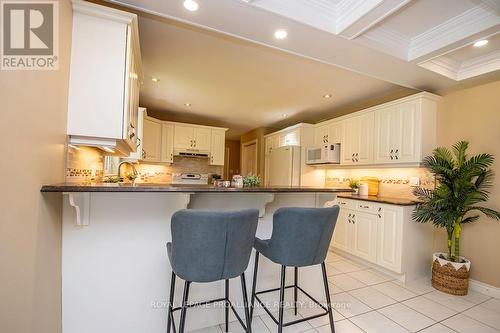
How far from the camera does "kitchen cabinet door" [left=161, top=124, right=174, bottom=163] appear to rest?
4766 millimetres

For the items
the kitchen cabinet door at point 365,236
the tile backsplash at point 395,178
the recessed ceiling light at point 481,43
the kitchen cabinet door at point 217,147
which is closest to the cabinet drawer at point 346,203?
the kitchen cabinet door at point 365,236

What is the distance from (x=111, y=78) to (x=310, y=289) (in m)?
2.36

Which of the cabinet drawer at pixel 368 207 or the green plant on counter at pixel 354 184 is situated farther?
the green plant on counter at pixel 354 184

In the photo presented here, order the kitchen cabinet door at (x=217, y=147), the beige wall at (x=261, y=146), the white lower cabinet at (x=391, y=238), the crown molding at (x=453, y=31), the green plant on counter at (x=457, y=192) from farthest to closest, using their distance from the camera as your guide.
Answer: the beige wall at (x=261, y=146) → the kitchen cabinet door at (x=217, y=147) → the white lower cabinet at (x=391, y=238) → the green plant on counter at (x=457, y=192) → the crown molding at (x=453, y=31)

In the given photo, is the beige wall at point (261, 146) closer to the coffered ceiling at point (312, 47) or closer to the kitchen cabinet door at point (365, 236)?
the coffered ceiling at point (312, 47)

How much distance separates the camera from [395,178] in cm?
335

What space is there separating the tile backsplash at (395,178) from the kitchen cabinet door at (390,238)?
24.8 inches

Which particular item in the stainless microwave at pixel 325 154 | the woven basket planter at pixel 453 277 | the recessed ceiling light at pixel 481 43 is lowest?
the woven basket planter at pixel 453 277

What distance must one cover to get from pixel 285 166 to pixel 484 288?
3173mm

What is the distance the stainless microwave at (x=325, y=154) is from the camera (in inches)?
154

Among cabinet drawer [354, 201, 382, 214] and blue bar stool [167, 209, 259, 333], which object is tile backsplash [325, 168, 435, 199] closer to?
cabinet drawer [354, 201, 382, 214]

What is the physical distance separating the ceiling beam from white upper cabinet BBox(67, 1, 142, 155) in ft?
5.08

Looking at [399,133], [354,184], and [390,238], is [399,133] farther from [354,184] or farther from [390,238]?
[390,238]

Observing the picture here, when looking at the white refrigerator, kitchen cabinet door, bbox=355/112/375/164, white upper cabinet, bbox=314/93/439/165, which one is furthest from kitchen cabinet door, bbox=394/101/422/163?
the white refrigerator
